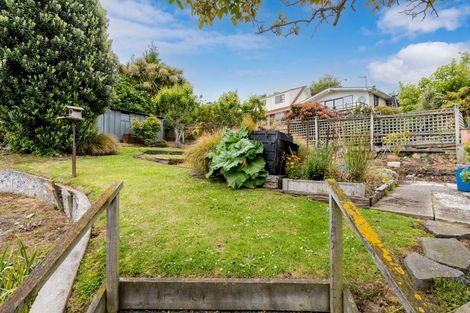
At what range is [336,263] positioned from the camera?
173 cm

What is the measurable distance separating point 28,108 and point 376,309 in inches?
328

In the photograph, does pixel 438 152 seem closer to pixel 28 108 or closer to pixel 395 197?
pixel 395 197

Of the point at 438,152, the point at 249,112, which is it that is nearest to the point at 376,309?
the point at 438,152

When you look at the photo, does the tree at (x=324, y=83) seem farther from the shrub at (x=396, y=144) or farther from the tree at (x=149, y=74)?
the shrub at (x=396, y=144)

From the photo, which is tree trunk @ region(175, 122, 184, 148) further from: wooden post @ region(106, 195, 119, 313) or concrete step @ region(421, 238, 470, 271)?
concrete step @ region(421, 238, 470, 271)

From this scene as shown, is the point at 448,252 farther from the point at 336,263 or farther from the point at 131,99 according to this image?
the point at 131,99

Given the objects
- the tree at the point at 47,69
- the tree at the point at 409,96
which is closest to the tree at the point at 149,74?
the tree at the point at 47,69

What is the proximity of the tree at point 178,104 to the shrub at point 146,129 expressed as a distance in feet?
2.57

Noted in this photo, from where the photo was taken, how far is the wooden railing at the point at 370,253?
0.89 m

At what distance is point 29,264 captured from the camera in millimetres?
2039

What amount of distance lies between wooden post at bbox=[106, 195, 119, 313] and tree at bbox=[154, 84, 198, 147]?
11170 mm

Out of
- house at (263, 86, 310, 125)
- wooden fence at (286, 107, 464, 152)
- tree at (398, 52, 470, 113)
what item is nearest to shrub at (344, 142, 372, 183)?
wooden fence at (286, 107, 464, 152)

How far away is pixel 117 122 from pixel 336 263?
508 inches

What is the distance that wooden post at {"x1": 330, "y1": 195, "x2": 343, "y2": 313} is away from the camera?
1.73m
